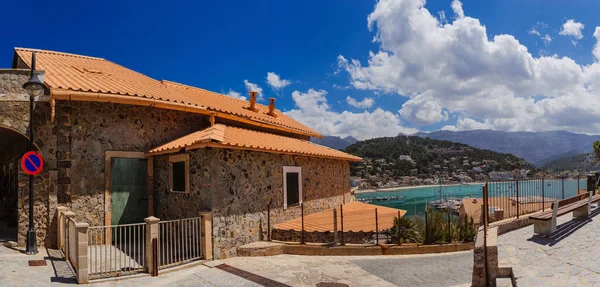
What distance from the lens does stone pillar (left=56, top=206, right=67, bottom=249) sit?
30.9ft

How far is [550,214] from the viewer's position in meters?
8.91

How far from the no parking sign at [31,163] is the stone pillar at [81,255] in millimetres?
2941

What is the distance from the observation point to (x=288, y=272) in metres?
8.79

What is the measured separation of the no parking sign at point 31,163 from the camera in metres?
8.89

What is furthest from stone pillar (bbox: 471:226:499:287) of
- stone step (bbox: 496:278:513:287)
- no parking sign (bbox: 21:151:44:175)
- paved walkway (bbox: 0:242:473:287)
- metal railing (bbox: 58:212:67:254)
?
no parking sign (bbox: 21:151:44:175)

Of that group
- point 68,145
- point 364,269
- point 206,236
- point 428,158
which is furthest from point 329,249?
point 428,158

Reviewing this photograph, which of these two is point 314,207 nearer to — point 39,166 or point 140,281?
point 140,281

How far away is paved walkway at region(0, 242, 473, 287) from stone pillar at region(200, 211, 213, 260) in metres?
0.38

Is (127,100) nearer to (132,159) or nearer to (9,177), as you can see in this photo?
(132,159)

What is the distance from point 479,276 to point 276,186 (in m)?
7.51

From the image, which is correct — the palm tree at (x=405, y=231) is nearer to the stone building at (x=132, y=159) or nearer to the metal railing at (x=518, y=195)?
the metal railing at (x=518, y=195)

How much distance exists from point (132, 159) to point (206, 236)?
3.95 meters

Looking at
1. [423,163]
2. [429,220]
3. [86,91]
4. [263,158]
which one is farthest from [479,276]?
[423,163]

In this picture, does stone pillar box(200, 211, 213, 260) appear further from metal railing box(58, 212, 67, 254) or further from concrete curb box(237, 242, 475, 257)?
metal railing box(58, 212, 67, 254)
